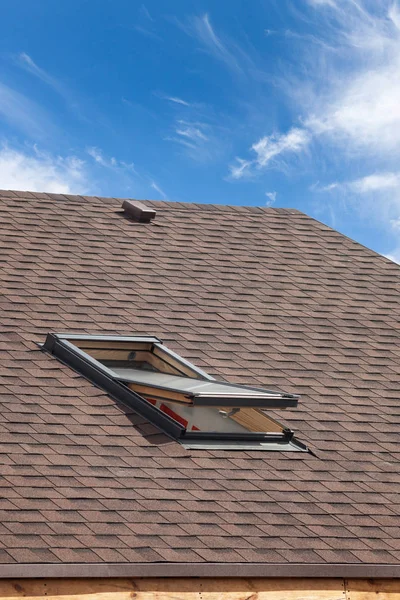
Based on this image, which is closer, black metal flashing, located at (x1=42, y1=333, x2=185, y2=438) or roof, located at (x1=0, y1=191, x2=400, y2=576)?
roof, located at (x1=0, y1=191, x2=400, y2=576)

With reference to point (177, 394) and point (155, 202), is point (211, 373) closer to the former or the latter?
point (177, 394)

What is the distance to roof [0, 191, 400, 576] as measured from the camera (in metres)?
7.38

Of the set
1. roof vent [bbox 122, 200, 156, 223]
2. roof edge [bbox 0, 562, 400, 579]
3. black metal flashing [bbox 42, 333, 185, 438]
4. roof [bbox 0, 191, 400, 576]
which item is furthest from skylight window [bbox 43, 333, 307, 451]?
roof vent [bbox 122, 200, 156, 223]

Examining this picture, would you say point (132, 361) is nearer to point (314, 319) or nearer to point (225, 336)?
point (225, 336)

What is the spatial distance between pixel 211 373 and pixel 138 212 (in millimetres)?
4792

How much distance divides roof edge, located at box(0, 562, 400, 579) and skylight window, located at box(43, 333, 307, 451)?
1836 millimetres

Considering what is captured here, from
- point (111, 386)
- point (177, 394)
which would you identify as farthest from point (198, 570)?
point (111, 386)

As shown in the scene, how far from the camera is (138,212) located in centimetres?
1444

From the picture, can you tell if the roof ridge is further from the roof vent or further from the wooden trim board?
the wooden trim board

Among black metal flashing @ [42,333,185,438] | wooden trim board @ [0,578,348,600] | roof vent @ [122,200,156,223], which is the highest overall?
roof vent @ [122,200,156,223]

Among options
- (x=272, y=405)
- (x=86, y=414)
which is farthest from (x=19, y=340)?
(x=272, y=405)

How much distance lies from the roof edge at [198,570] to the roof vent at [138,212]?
807 centimetres

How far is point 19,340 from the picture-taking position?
33.0 ft

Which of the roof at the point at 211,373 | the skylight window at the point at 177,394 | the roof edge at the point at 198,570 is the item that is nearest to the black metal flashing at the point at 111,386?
the skylight window at the point at 177,394
